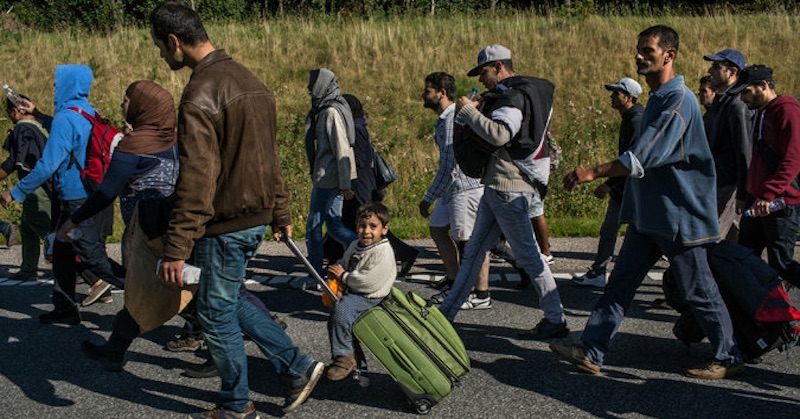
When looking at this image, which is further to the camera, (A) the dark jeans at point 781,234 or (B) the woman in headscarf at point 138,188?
(A) the dark jeans at point 781,234

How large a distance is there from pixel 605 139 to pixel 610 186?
23.8 feet

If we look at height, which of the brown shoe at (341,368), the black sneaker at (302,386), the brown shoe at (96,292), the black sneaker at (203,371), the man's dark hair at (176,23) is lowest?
the brown shoe at (96,292)

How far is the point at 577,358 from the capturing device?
5000mm

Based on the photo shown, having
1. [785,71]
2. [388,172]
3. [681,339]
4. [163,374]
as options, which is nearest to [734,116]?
[681,339]

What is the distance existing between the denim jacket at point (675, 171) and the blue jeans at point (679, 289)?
10cm

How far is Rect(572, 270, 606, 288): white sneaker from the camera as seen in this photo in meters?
7.38

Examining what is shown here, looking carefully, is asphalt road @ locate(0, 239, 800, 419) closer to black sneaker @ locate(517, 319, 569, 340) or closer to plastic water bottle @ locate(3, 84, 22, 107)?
black sneaker @ locate(517, 319, 569, 340)

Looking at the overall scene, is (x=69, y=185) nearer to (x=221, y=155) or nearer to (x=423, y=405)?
(x=221, y=155)

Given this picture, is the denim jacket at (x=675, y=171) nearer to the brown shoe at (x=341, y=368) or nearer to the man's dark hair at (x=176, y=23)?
the brown shoe at (x=341, y=368)

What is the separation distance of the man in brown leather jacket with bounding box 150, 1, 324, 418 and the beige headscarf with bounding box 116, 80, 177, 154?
1.23 metres

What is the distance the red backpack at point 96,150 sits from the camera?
21.3 ft

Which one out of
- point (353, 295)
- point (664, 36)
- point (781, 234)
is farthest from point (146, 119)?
point (781, 234)

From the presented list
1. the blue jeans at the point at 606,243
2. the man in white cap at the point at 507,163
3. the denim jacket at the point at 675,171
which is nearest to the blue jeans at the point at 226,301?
the man in white cap at the point at 507,163

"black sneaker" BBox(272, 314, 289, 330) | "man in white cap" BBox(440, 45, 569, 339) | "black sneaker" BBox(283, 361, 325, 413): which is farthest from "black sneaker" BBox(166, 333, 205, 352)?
"man in white cap" BBox(440, 45, 569, 339)
